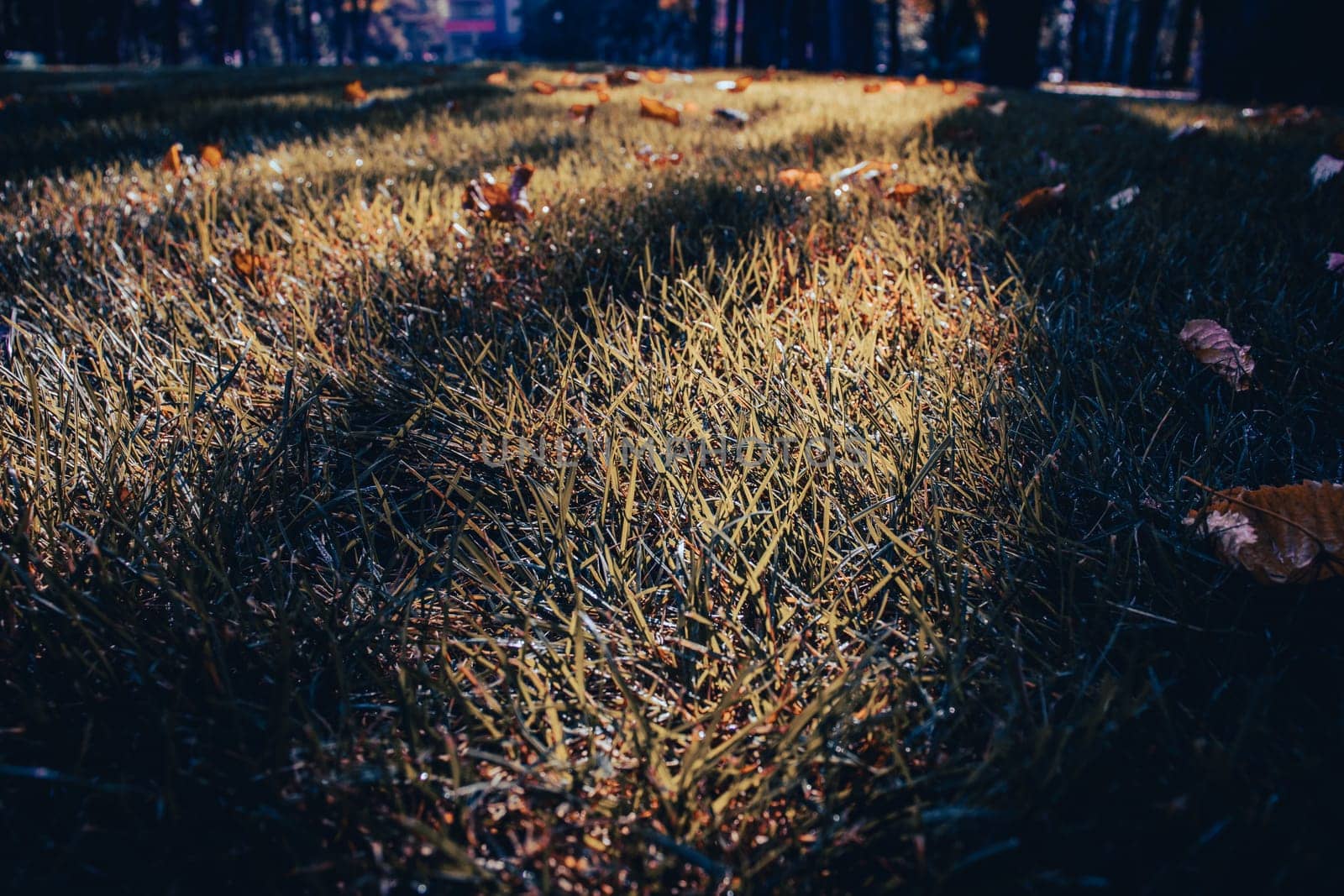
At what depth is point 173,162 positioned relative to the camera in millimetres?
2916

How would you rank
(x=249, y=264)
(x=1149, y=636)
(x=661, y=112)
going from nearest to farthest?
(x=1149, y=636) → (x=249, y=264) → (x=661, y=112)

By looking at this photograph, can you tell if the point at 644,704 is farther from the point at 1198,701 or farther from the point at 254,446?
the point at 254,446

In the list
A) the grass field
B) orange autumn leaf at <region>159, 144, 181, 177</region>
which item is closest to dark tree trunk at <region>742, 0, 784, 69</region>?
orange autumn leaf at <region>159, 144, 181, 177</region>

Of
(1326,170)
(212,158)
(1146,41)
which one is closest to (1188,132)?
(1326,170)

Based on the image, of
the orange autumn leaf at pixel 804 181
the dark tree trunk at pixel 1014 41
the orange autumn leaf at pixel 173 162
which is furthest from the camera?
the dark tree trunk at pixel 1014 41

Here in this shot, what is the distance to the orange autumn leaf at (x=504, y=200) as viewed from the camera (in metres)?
2.16

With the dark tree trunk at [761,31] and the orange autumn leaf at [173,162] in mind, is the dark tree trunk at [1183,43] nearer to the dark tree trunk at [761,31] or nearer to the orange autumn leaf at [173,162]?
the dark tree trunk at [761,31]

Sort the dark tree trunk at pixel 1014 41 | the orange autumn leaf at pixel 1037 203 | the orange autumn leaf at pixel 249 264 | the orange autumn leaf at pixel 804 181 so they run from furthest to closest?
the dark tree trunk at pixel 1014 41
the orange autumn leaf at pixel 804 181
the orange autumn leaf at pixel 1037 203
the orange autumn leaf at pixel 249 264

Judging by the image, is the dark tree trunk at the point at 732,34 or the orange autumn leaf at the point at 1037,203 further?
the dark tree trunk at the point at 732,34

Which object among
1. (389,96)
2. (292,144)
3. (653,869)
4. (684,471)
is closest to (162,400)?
(684,471)

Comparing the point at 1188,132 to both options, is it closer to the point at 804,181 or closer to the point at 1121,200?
the point at 1121,200

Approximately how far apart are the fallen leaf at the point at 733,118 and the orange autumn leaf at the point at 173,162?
8.98 ft

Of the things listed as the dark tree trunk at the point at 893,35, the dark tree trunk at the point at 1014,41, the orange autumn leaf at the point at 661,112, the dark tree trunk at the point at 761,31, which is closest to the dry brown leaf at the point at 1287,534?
the orange autumn leaf at the point at 661,112

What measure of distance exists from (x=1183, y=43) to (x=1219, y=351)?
87.2ft
